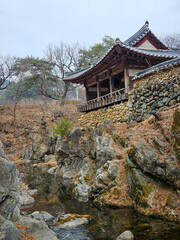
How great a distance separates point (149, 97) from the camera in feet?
40.1

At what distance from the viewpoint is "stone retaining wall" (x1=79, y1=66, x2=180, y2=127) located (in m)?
10.6

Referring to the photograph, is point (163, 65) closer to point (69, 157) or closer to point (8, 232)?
point (8, 232)

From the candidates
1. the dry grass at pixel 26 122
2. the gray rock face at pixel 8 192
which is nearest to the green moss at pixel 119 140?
the gray rock face at pixel 8 192

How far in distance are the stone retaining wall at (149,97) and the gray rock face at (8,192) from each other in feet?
29.2

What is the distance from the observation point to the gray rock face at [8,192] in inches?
226

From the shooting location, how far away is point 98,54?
127ft

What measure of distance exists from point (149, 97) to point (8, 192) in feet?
32.0

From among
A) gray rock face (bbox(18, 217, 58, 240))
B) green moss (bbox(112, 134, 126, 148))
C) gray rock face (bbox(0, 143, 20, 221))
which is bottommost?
gray rock face (bbox(18, 217, 58, 240))

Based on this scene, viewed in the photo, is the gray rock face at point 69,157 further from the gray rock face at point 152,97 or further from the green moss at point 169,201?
the green moss at point 169,201

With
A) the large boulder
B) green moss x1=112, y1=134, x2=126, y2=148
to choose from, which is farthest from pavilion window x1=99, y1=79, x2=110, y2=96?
the large boulder

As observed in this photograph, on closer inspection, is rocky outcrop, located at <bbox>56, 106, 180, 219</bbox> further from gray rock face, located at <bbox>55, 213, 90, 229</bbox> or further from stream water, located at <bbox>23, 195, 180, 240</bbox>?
gray rock face, located at <bbox>55, 213, 90, 229</bbox>

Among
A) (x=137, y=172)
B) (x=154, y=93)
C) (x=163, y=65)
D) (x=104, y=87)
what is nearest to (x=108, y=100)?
(x=154, y=93)

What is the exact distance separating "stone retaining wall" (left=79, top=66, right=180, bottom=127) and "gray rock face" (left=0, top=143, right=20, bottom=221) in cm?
890

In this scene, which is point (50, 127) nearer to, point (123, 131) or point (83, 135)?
point (83, 135)
